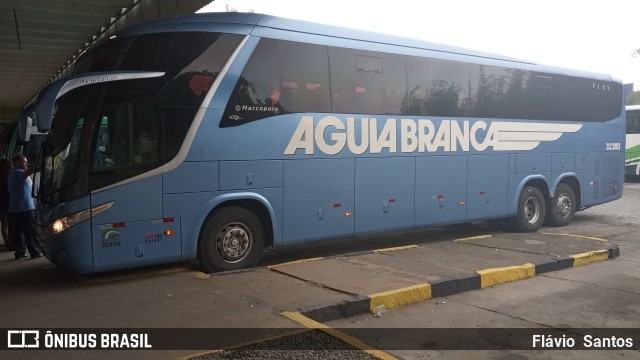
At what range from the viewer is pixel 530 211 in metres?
11.7

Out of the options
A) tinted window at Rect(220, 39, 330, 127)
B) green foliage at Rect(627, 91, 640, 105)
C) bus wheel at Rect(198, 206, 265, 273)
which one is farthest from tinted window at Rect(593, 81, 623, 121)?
green foliage at Rect(627, 91, 640, 105)

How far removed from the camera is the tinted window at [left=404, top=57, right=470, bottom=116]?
928 cm

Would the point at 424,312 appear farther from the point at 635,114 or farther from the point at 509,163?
the point at 635,114

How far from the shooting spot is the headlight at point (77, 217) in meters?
6.38

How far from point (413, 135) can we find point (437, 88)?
1094mm

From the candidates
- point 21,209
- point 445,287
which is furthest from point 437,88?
point 21,209

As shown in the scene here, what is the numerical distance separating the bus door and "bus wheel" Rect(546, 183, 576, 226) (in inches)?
349

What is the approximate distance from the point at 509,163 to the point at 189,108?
22.5 feet

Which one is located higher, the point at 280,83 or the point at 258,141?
the point at 280,83

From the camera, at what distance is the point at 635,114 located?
25.5 m

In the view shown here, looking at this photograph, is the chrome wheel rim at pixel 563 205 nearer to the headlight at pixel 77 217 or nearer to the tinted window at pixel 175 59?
the tinted window at pixel 175 59

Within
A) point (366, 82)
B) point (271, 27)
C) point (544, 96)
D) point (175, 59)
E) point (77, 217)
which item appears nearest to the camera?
point (77, 217)

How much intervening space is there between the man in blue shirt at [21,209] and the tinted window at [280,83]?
3.87 m

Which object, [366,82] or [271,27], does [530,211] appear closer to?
[366,82]
